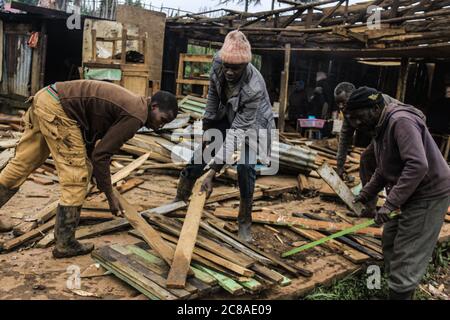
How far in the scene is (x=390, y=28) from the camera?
8.31 meters

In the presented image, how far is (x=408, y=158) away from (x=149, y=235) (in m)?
2.14

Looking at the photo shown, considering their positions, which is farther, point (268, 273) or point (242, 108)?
point (242, 108)

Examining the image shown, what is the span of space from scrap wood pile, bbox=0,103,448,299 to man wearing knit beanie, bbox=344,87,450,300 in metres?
0.84

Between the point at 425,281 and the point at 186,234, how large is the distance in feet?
9.44

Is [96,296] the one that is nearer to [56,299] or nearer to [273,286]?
[56,299]

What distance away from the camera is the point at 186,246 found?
3301mm

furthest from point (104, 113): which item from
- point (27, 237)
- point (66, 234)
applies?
point (27, 237)

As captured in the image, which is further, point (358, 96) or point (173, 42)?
point (173, 42)

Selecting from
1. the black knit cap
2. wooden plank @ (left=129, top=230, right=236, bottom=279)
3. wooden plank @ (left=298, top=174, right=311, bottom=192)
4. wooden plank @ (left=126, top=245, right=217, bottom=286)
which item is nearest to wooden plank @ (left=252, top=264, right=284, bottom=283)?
wooden plank @ (left=129, top=230, right=236, bottom=279)

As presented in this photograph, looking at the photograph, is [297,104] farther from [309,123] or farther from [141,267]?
[141,267]

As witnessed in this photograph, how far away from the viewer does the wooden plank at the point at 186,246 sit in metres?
2.93

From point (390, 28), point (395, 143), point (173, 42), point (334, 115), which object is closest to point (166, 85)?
point (173, 42)

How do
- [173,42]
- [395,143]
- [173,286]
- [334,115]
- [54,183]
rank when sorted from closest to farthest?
[173,286]
[395,143]
[54,183]
[334,115]
[173,42]
